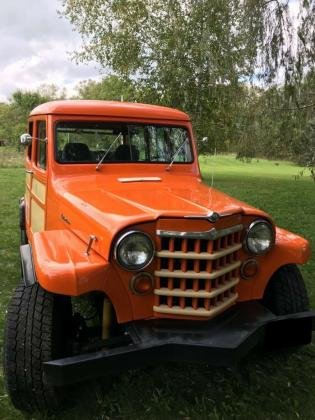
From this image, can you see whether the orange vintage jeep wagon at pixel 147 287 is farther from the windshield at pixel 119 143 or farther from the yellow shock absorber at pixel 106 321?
the windshield at pixel 119 143

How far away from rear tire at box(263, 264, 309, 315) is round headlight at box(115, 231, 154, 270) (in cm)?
123

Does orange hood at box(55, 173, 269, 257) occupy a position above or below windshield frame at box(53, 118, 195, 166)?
below

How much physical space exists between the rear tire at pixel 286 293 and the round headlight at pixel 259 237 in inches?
19.1

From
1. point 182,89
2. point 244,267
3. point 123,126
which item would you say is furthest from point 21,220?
point 182,89

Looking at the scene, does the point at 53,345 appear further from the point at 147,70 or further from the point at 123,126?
the point at 147,70

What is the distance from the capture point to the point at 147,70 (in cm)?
1711

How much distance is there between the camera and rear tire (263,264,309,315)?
3.74 m

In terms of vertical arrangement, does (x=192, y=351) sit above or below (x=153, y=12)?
below

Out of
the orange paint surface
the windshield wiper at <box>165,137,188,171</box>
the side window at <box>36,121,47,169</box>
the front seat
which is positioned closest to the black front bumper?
the orange paint surface

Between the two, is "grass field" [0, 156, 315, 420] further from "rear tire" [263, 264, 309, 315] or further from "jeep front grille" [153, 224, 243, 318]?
"jeep front grille" [153, 224, 243, 318]

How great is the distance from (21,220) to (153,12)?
12252 millimetres

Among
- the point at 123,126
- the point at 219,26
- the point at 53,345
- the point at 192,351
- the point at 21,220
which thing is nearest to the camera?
the point at 192,351

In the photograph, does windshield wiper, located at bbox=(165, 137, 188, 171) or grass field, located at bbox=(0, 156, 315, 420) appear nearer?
grass field, located at bbox=(0, 156, 315, 420)

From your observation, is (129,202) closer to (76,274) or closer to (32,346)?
(76,274)
